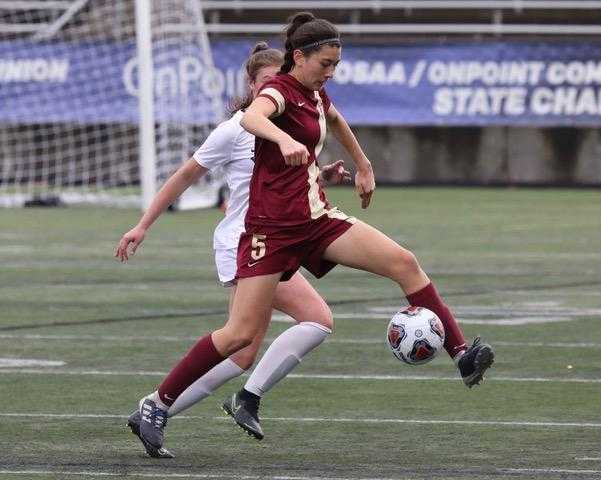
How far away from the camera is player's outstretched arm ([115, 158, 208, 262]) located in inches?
293

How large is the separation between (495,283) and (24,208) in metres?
12.9

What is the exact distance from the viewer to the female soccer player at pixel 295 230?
284 inches

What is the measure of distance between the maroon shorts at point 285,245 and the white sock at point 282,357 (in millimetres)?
324

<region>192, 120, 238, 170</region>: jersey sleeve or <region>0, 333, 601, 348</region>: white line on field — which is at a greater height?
<region>192, 120, 238, 170</region>: jersey sleeve

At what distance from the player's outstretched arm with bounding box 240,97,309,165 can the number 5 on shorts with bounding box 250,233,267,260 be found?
1.40 ft

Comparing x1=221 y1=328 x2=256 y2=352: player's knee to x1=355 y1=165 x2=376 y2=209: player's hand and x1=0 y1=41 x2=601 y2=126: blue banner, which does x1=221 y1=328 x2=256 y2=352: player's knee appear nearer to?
x1=355 y1=165 x2=376 y2=209: player's hand

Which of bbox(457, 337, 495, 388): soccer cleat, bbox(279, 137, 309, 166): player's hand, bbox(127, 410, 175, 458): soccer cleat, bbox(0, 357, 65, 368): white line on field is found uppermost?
bbox(279, 137, 309, 166): player's hand

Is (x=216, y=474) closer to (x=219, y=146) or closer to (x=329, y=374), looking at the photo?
(x=219, y=146)

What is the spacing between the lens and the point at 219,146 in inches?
309

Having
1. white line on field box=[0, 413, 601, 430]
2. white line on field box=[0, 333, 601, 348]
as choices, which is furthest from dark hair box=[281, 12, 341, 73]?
white line on field box=[0, 333, 601, 348]

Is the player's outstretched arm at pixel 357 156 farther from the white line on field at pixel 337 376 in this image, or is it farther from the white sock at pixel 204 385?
the white line on field at pixel 337 376

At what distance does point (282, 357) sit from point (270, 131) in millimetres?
1166

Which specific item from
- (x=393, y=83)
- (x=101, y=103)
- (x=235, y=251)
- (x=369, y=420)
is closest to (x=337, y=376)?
(x=369, y=420)

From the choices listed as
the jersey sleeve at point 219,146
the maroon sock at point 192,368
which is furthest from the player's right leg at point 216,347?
the jersey sleeve at point 219,146
